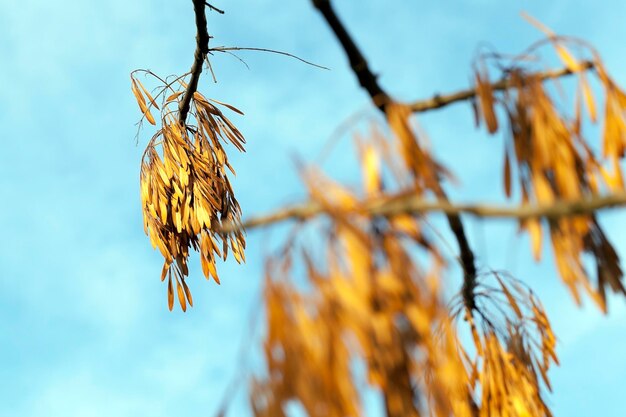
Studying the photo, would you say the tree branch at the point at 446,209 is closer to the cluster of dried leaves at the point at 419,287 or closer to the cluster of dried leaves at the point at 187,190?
the cluster of dried leaves at the point at 419,287

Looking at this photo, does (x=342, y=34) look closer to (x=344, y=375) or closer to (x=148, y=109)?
(x=344, y=375)

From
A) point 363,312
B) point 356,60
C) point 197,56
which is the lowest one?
point 363,312

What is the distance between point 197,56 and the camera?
1671mm

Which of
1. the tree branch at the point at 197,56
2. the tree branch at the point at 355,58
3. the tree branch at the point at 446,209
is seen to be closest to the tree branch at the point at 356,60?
the tree branch at the point at 355,58

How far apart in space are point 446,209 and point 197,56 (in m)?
1.08

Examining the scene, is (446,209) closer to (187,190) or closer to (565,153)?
(565,153)

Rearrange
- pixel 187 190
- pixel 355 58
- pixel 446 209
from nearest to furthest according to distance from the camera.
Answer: pixel 446 209, pixel 355 58, pixel 187 190

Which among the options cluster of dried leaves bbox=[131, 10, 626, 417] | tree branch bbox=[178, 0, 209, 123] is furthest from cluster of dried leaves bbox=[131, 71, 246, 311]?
cluster of dried leaves bbox=[131, 10, 626, 417]

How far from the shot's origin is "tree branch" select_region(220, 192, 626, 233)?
640mm

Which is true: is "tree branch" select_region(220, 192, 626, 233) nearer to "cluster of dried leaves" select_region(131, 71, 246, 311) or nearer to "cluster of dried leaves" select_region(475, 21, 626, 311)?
"cluster of dried leaves" select_region(475, 21, 626, 311)

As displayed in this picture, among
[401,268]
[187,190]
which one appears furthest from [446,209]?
[187,190]

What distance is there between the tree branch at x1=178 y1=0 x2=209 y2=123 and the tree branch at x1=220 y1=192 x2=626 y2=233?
0.95 m

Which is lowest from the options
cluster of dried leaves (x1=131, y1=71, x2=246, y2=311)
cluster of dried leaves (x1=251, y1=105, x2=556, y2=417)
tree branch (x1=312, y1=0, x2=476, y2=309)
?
cluster of dried leaves (x1=251, y1=105, x2=556, y2=417)

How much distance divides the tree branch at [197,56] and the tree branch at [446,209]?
0.95 meters
